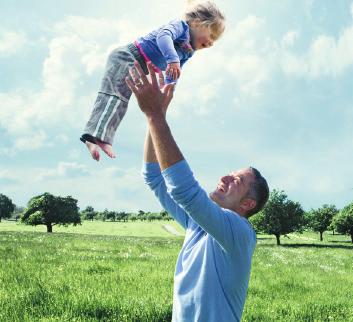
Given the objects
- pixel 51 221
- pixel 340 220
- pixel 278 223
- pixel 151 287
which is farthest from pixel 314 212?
pixel 151 287

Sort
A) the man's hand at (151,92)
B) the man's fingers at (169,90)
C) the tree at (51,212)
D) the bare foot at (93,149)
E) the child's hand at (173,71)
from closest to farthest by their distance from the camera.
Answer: the man's hand at (151,92), the man's fingers at (169,90), the bare foot at (93,149), the child's hand at (173,71), the tree at (51,212)

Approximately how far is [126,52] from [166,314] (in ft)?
15.7

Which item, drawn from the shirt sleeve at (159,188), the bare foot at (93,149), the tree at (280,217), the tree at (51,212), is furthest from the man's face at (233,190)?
the tree at (51,212)

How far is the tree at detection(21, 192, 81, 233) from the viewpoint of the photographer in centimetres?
7331

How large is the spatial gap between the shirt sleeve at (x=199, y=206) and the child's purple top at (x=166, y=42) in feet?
2.92

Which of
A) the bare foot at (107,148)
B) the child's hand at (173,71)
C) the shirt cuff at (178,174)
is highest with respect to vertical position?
the child's hand at (173,71)

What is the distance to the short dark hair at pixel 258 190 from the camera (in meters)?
3.24

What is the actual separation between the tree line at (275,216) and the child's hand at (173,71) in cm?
5319

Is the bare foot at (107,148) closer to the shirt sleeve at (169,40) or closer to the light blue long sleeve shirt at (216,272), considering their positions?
the light blue long sleeve shirt at (216,272)

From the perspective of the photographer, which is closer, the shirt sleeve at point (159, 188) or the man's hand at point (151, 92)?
the man's hand at point (151, 92)

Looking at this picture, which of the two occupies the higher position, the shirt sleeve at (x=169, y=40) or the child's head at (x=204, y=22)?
the child's head at (x=204, y=22)

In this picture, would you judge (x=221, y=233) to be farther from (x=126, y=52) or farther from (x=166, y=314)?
(x=166, y=314)

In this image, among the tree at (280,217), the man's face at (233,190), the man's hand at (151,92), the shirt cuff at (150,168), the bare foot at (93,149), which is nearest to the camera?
the man's hand at (151,92)

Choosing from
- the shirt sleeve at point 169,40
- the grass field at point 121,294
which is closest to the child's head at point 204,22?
the shirt sleeve at point 169,40
